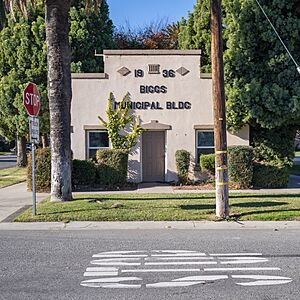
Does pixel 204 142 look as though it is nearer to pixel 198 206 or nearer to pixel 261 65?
pixel 261 65

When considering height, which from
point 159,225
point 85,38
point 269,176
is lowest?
point 159,225

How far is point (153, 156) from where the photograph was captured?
704 inches

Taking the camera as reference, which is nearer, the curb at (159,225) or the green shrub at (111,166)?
the curb at (159,225)

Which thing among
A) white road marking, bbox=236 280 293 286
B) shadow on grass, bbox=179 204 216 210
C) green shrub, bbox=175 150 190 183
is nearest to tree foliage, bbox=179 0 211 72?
green shrub, bbox=175 150 190 183

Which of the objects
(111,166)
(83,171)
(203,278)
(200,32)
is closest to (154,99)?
(111,166)

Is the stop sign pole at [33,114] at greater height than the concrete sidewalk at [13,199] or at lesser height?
greater

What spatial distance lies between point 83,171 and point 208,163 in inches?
185

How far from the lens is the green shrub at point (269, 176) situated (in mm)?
16375

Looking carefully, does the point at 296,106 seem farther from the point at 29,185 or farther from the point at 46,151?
the point at 29,185

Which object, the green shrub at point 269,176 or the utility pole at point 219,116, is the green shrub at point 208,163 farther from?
the utility pole at point 219,116

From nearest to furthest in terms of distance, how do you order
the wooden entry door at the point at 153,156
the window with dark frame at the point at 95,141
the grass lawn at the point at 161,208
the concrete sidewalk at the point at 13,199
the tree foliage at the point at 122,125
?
the grass lawn at the point at 161,208, the concrete sidewalk at the point at 13,199, the tree foliage at the point at 122,125, the window with dark frame at the point at 95,141, the wooden entry door at the point at 153,156

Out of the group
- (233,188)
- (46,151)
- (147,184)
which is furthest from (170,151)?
(46,151)

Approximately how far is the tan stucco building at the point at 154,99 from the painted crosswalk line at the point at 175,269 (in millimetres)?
10125

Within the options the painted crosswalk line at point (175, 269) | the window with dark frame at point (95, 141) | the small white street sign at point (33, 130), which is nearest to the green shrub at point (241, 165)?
the window with dark frame at point (95, 141)
